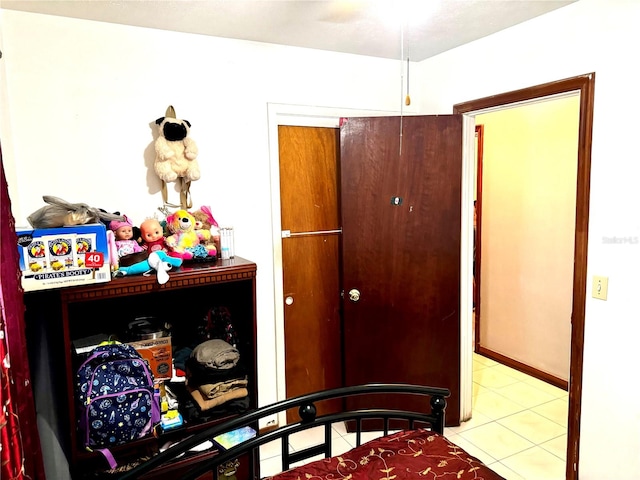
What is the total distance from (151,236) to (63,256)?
1.42 ft

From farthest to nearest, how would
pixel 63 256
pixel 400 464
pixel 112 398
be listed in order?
pixel 112 398 < pixel 63 256 < pixel 400 464

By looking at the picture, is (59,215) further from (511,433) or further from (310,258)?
(511,433)

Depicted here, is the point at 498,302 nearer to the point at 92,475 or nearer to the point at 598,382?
the point at 598,382

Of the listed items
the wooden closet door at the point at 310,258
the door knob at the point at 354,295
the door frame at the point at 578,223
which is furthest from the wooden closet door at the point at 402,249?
the door frame at the point at 578,223

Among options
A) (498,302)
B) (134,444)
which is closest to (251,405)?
(134,444)

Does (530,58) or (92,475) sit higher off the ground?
(530,58)

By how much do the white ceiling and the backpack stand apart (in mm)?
1498

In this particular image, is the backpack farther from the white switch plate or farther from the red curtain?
the white switch plate

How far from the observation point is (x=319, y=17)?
210 cm

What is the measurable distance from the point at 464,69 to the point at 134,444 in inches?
103

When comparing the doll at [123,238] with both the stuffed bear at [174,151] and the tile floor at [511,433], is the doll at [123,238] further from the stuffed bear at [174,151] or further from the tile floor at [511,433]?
the tile floor at [511,433]

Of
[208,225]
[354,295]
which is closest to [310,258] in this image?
[354,295]

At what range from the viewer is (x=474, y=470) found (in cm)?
128

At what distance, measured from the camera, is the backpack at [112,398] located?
1639 millimetres
